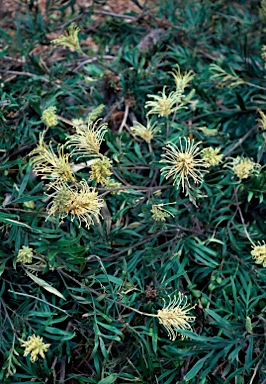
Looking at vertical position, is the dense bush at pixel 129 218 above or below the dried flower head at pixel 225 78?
below

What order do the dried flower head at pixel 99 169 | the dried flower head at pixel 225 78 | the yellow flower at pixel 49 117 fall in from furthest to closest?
the dried flower head at pixel 225 78
the yellow flower at pixel 49 117
the dried flower head at pixel 99 169

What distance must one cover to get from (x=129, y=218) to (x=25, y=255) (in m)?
0.36

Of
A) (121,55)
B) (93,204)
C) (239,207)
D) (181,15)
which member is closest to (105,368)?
(93,204)

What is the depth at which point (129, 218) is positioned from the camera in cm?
140

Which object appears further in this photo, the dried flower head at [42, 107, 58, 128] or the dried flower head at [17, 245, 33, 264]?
the dried flower head at [42, 107, 58, 128]

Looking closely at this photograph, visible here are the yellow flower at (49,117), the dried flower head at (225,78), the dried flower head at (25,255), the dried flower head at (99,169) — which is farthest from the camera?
the dried flower head at (225,78)

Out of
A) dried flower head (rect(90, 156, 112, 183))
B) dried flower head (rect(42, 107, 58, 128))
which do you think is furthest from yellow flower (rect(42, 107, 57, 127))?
dried flower head (rect(90, 156, 112, 183))

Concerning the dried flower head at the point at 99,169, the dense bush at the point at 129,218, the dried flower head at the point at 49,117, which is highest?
the dried flower head at the point at 99,169

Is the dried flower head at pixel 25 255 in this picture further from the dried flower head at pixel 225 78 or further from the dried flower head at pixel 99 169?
the dried flower head at pixel 225 78

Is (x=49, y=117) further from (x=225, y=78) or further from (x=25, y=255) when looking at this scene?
(x=225, y=78)

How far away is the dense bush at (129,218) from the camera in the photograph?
44.5 inches

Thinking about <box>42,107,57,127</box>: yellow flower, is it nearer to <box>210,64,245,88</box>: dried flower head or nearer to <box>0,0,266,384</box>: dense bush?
<box>0,0,266,384</box>: dense bush

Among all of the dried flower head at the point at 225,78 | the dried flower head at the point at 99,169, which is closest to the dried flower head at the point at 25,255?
the dried flower head at the point at 99,169

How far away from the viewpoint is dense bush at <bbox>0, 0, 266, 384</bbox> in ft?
3.71
